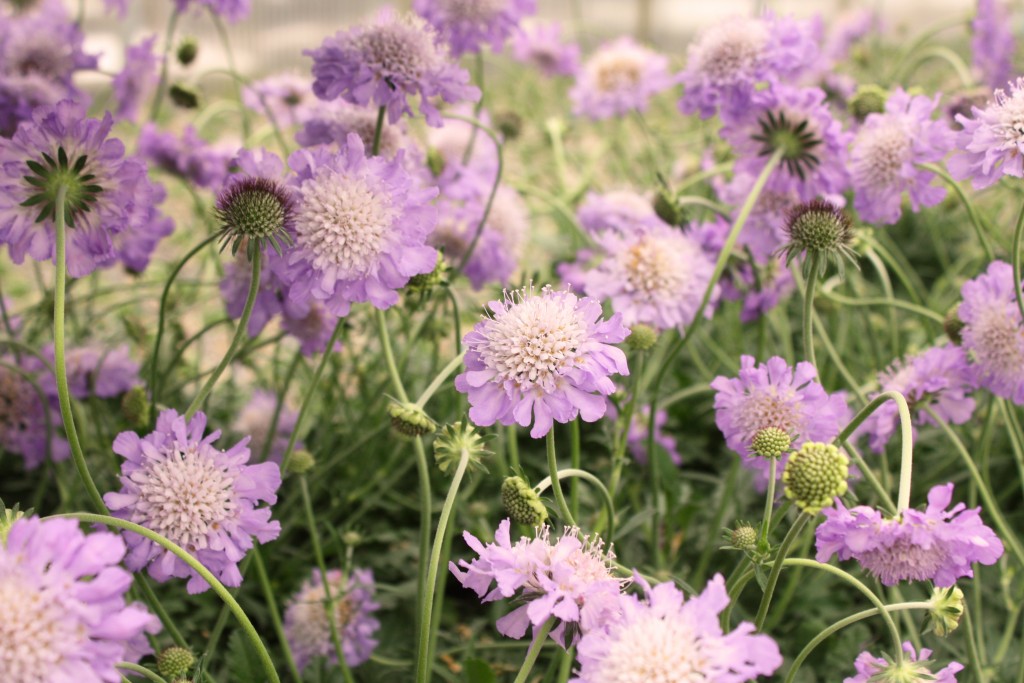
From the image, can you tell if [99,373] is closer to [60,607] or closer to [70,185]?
[70,185]

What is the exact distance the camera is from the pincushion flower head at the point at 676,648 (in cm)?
71

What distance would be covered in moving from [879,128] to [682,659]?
3.11 ft

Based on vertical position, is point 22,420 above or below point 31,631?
below

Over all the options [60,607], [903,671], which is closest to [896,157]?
[903,671]

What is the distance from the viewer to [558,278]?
217 cm

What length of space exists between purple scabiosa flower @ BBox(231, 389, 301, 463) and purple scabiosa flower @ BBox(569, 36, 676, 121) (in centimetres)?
109

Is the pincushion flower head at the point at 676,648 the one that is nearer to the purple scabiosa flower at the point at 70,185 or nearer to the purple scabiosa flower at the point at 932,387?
the purple scabiosa flower at the point at 932,387

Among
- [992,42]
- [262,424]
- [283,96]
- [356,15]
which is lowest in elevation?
[262,424]

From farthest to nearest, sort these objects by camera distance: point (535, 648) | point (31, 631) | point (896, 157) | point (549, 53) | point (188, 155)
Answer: point (549, 53), point (188, 155), point (896, 157), point (535, 648), point (31, 631)

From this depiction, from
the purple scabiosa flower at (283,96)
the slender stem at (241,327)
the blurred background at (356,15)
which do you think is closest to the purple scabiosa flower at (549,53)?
the purple scabiosa flower at (283,96)

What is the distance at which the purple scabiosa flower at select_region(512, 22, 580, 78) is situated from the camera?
2.65 meters

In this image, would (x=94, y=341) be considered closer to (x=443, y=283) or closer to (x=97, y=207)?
(x=97, y=207)

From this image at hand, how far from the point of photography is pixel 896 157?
1.35m

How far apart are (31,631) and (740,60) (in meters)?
1.22
